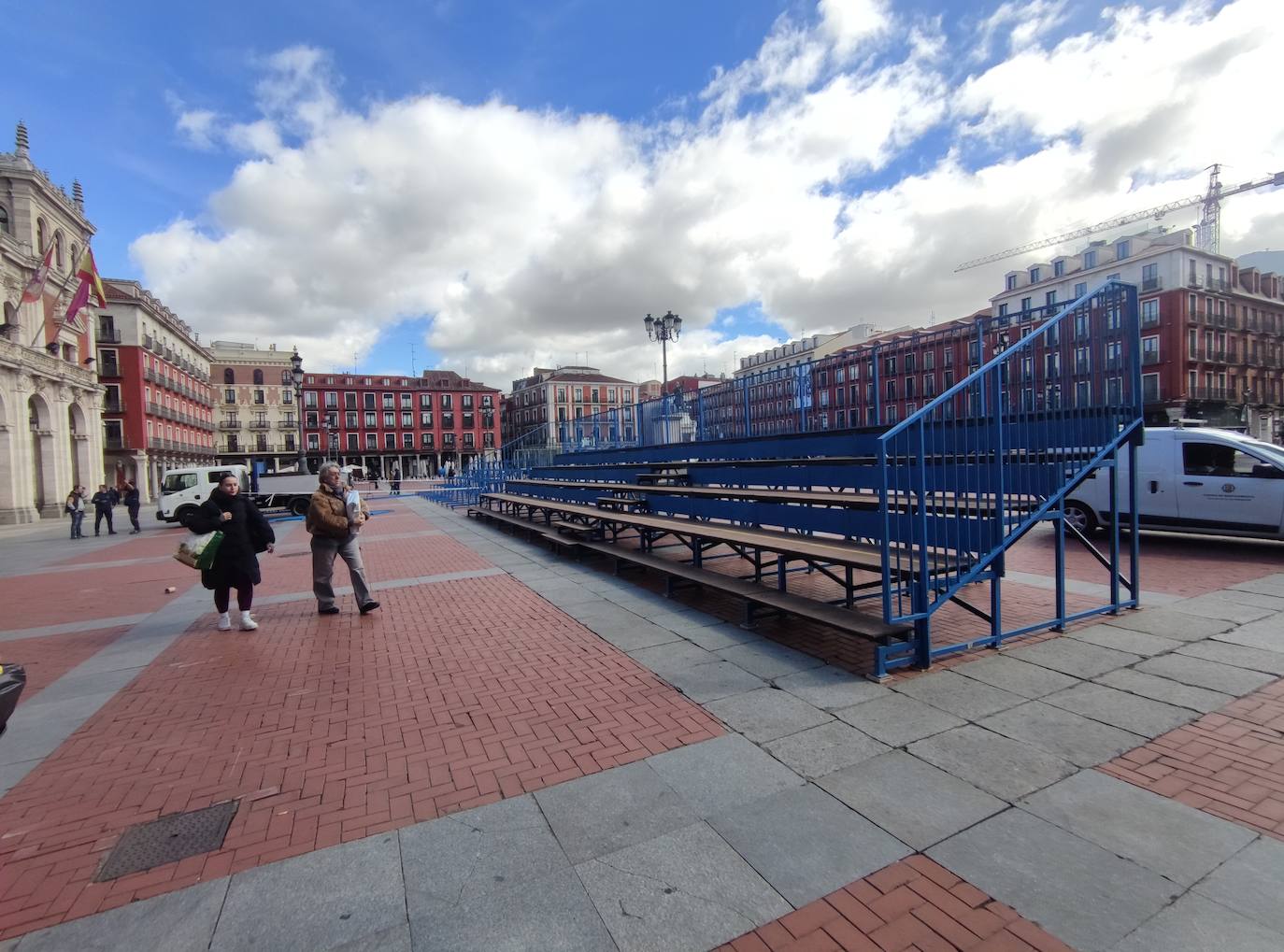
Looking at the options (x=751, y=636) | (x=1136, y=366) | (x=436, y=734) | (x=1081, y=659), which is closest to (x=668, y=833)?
(x=436, y=734)

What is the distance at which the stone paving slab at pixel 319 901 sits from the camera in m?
2.04

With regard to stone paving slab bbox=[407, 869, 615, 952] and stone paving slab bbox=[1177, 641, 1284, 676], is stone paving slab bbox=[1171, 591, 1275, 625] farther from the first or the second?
A: stone paving slab bbox=[407, 869, 615, 952]

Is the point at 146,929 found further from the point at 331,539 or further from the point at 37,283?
the point at 37,283

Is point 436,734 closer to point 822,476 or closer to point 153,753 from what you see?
point 153,753

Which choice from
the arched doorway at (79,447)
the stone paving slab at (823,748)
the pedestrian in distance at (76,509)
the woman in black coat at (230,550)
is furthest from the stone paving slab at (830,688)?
the arched doorway at (79,447)

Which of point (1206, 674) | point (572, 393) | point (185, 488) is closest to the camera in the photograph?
point (1206, 674)

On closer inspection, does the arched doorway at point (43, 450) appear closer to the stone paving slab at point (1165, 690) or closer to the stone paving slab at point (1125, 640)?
the stone paving slab at point (1125, 640)

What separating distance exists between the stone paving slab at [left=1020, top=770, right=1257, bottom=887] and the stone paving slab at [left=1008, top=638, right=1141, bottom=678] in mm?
1584

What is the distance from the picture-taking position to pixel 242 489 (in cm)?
2364

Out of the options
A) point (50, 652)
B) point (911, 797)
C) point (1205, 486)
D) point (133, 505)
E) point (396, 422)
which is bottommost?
point (50, 652)

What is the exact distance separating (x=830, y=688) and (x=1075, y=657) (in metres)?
1.95

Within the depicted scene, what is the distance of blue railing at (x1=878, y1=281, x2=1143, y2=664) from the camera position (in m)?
4.29

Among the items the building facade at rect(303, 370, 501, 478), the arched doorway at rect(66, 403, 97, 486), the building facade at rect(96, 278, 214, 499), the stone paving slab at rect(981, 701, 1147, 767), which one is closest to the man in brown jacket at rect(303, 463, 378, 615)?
the stone paving slab at rect(981, 701, 1147, 767)

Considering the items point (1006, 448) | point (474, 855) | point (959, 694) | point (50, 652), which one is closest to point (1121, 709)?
point (959, 694)
